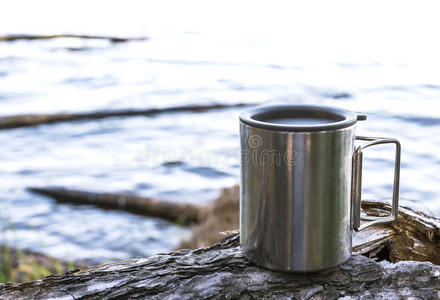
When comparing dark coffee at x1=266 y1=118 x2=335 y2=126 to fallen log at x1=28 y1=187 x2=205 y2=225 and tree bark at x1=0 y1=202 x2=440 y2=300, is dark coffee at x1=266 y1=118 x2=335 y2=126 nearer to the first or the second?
tree bark at x1=0 y1=202 x2=440 y2=300

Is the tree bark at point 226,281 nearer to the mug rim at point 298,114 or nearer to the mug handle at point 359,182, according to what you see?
the mug handle at point 359,182

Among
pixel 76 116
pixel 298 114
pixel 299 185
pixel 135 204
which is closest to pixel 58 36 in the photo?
pixel 76 116

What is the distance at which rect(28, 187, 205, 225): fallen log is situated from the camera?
3285 millimetres

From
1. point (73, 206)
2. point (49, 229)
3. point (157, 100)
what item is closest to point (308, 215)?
point (49, 229)

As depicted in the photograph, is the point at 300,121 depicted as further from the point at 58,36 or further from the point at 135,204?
the point at 58,36

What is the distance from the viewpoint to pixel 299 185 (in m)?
0.96

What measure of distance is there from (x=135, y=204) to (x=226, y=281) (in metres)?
2.45

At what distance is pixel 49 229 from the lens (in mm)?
3217

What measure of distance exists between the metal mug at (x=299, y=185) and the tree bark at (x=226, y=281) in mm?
30

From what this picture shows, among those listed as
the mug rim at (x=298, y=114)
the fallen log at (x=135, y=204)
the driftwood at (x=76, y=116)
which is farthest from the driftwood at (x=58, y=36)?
the mug rim at (x=298, y=114)

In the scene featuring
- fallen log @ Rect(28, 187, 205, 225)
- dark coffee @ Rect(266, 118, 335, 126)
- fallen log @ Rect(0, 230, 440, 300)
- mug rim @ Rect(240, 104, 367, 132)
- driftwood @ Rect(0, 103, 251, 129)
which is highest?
mug rim @ Rect(240, 104, 367, 132)

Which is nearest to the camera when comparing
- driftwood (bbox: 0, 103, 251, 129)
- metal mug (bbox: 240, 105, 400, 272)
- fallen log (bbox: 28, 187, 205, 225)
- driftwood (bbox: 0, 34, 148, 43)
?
metal mug (bbox: 240, 105, 400, 272)

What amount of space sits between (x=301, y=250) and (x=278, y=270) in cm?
6

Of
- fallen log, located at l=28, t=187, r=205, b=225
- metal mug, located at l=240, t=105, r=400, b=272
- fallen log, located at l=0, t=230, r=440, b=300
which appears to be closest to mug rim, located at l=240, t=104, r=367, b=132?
metal mug, located at l=240, t=105, r=400, b=272
